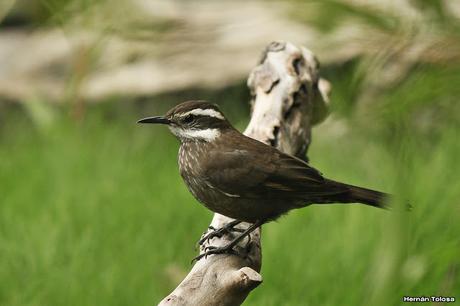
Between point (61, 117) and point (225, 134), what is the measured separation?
4.43m

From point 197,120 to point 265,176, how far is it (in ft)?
1.60

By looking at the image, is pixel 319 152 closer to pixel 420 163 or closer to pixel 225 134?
pixel 420 163

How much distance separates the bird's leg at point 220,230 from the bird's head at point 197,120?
0.42m

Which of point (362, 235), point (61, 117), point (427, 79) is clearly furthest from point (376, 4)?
point (61, 117)

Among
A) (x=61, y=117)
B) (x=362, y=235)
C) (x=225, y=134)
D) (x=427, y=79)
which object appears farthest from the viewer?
(x=61, y=117)

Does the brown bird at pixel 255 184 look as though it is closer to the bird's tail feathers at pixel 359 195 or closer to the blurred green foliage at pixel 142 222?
the bird's tail feathers at pixel 359 195

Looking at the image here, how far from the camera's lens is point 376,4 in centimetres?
201

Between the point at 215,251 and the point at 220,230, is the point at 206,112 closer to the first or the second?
the point at 220,230

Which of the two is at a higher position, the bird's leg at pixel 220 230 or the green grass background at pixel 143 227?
the green grass background at pixel 143 227

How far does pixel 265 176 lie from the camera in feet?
11.8

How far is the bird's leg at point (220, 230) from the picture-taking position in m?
3.46

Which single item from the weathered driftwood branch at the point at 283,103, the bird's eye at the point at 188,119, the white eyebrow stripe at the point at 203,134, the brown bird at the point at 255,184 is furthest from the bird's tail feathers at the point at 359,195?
the bird's eye at the point at 188,119

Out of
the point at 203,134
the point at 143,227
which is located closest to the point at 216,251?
the point at 203,134

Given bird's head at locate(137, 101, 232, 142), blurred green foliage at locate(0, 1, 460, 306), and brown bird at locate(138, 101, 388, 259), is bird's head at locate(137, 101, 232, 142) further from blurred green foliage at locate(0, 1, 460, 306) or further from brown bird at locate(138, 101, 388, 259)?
blurred green foliage at locate(0, 1, 460, 306)
